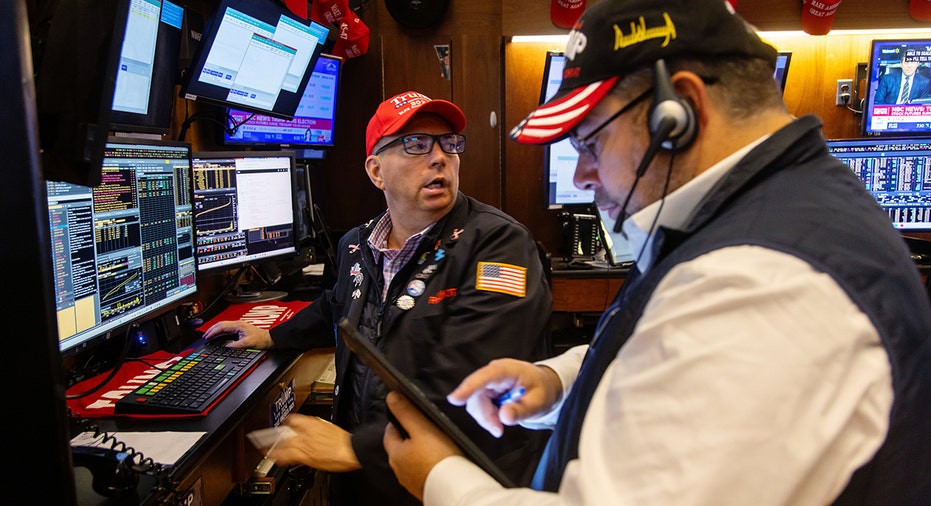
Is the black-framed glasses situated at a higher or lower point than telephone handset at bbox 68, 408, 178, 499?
higher

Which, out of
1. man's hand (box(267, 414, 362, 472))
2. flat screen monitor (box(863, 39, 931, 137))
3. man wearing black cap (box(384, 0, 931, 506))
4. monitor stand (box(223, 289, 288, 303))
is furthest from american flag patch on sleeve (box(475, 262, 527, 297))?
flat screen monitor (box(863, 39, 931, 137))

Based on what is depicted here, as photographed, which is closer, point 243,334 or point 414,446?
point 414,446

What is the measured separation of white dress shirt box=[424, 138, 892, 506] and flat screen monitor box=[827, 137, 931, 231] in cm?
331

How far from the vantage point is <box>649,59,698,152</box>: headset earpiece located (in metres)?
0.75

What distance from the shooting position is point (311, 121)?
11.4 feet

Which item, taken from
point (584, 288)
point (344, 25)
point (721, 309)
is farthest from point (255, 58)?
point (721, 309)

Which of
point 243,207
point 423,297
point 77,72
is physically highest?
point 77,72

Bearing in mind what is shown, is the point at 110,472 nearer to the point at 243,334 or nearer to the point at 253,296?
the point at 243,334

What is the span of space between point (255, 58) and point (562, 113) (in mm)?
2144

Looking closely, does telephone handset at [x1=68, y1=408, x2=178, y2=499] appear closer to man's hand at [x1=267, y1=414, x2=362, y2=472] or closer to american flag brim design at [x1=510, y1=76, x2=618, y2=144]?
man's hand at [x1=267, y1=414, x2=362, y2=472]

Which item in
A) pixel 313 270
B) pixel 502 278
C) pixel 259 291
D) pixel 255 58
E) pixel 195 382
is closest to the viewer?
pixel 195 382

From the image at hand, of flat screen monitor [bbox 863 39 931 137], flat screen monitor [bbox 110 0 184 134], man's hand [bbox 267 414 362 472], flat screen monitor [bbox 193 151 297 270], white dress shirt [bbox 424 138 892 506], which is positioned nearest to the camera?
white dress shirt [bbox 424 138 892 506]

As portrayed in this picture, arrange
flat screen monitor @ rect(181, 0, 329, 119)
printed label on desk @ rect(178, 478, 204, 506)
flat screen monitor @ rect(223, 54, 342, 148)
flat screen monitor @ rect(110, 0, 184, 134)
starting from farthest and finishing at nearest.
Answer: flat screen monitor @ rect(223, 54, 342, 148)
flat screen monitor @ rect(181, 0, 329, 119)
flat screen monitor @ rect(110, 0, 184, 134)
printed label on desk @ rect(178, 478, 204, 506)

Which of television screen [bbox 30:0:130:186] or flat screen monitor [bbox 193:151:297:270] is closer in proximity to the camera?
television screen [bbox 30:0:130:186]
